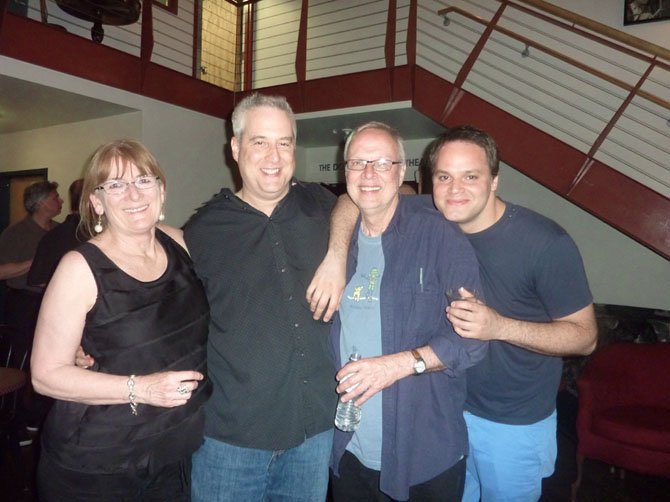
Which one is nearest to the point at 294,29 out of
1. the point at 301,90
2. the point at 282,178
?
the point at 301,90

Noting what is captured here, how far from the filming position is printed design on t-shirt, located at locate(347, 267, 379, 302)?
165cm

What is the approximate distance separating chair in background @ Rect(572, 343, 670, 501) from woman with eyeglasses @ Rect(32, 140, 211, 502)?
3.42m

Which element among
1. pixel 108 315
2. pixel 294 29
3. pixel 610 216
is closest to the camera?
pixel 108 315

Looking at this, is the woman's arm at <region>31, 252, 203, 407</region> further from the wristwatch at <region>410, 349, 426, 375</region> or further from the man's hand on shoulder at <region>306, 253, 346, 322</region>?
the wristwatch at <region>410, 349, 426, 375</region>

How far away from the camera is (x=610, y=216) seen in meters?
4.51

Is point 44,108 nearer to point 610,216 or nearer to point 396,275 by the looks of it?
point 396,275

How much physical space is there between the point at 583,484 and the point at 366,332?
3416 mm

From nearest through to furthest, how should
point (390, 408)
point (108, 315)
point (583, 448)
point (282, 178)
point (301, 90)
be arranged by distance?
point (108, 315) < point (390, 408) < point (282, 178) < point (583, 448) < point (301, 90)

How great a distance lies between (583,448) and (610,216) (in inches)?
89.2

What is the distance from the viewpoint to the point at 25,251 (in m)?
4.86

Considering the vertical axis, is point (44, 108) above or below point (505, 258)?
above

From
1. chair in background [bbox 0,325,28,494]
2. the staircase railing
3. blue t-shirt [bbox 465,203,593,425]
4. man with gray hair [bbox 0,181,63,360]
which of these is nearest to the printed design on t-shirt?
blue t-shirt [bbox 465,203,593,425]

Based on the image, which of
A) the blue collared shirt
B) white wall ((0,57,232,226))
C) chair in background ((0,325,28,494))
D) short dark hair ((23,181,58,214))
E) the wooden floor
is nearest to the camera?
the blue collared shirt

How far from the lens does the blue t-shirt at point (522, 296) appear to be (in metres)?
1.76
